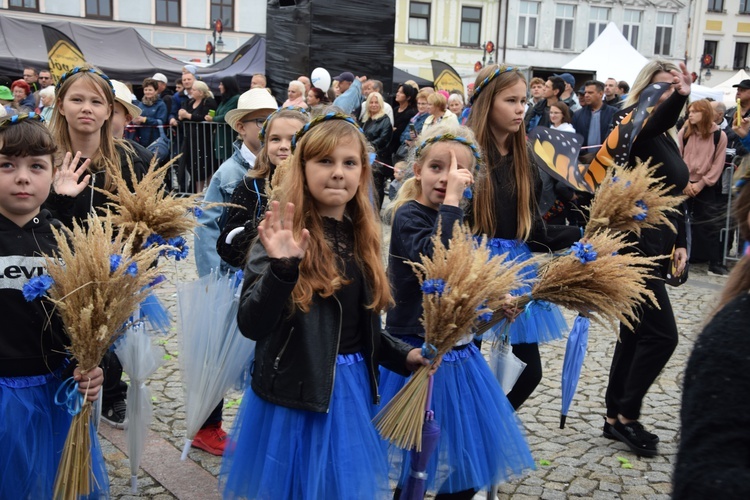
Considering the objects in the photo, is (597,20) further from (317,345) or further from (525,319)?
(317,345)

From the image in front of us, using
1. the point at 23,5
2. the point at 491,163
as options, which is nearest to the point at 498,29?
the point at 23,5

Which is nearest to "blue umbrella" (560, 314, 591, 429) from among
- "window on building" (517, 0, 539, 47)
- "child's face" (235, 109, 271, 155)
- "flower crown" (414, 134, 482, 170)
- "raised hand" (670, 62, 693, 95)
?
"flower crown" (414, 134, 482, 170)

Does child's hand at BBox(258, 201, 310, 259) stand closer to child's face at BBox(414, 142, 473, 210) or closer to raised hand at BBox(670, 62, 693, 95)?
Result: child's face at BBox(414, 142, 473, 210)

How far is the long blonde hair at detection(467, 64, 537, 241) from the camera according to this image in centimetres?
384

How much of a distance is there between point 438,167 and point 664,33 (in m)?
44.8

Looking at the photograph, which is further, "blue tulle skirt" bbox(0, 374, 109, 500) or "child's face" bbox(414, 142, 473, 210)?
"child's face" bbox(414, 142, 473, 210)

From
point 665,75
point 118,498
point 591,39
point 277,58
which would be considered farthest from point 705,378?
point 591,39

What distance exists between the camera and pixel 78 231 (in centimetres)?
289

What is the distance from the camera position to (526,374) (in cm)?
389

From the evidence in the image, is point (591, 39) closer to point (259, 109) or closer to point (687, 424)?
point (259, 109)

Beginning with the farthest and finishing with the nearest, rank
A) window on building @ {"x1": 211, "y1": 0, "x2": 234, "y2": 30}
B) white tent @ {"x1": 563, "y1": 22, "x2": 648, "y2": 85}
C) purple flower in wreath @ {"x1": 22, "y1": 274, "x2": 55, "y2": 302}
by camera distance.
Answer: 1. window on building @ {"x1": 211, "y1": 0, "x2": 234, "y2": 30}
2. white tent @ {"x1": 563, "y1": 22, "x2": 648, "y2": 85}
3. purple flower in wreath @ {"x1": 22, "y1": 274, "x2": 55, "y2": 302}

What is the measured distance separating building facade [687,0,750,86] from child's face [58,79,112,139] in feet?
149

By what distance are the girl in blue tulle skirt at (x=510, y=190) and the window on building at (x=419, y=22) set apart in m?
37.5

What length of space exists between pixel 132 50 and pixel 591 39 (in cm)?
2816
